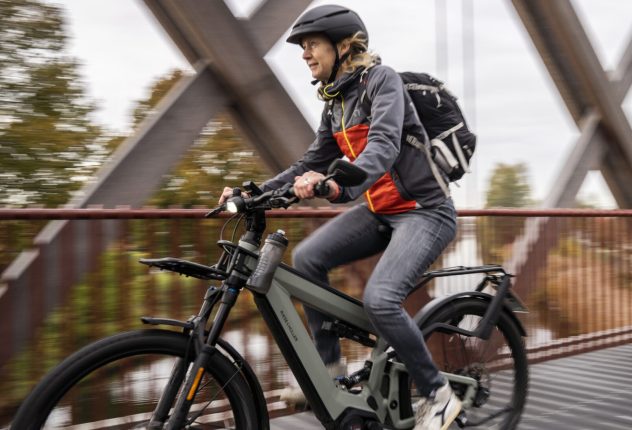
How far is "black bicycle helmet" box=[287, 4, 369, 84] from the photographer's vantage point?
3029 millimetres

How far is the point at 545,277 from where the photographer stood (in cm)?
583

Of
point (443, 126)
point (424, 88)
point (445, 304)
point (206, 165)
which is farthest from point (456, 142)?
point (206, 165)

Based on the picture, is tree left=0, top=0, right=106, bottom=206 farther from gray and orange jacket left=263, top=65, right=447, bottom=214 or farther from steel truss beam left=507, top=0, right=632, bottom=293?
steel truss beam left=507, top=0, right=632, bottom=293

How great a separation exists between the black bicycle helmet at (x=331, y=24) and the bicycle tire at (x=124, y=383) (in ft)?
4.02

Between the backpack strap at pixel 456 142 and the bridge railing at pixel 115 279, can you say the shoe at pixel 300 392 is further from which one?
the backpack strap at pixel 456 142

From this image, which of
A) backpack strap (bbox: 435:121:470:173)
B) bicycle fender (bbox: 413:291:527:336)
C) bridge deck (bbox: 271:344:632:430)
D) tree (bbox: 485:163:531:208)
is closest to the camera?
backpack strap (bbox: 435:121:470:173)

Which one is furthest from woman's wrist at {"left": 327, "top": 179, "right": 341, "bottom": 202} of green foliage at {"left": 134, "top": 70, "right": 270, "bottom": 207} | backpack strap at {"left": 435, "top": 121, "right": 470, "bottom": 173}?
green foliage at {"left": 134, "top": 70, "right": 270, "bottom": 207}

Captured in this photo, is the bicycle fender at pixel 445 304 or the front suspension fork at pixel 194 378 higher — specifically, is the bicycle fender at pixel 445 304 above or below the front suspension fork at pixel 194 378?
above

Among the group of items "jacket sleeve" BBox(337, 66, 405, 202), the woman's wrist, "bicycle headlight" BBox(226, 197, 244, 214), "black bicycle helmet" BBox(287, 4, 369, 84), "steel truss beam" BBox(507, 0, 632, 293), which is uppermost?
"steel truss beam" BBox(507, 0, 632, 293)

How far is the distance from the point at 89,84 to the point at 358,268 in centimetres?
184

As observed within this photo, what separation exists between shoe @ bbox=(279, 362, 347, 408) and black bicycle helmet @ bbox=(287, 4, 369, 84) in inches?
48.0

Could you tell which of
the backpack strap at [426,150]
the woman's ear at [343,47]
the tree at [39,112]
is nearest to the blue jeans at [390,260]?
the backpack strap at [426,150]

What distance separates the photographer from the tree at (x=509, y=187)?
24.1 feet

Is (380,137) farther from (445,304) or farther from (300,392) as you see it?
(300,392)
